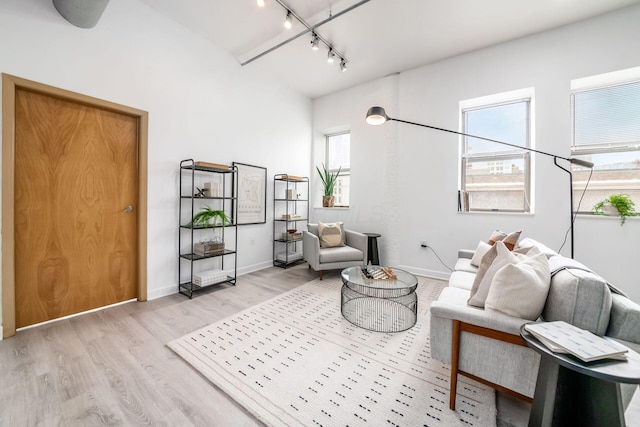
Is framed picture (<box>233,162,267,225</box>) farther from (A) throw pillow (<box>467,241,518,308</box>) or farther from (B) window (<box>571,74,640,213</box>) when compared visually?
(B) window (<box>571,74,640,213</box>)

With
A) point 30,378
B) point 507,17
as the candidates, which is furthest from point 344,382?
point 507,17

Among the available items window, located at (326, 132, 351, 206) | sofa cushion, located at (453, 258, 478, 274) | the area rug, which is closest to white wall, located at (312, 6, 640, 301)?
window, located at (326, 132, 351, 206)

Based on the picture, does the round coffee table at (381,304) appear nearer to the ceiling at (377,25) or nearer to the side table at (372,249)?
the side table at (372,249)

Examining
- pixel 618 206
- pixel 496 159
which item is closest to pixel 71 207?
pixel 496 159

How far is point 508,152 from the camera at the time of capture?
345 cm

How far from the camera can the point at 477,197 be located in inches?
143

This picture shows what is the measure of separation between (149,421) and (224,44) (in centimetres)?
402

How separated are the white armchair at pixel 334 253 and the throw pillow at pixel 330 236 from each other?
0.07 metres

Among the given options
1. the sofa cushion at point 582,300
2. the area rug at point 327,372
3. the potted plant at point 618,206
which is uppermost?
the potted plant at point 618,206

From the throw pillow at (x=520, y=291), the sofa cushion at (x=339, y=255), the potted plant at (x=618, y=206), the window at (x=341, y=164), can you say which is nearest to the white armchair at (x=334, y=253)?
the sofa cushion at (x=339, y=255)

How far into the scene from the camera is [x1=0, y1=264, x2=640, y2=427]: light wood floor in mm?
1311

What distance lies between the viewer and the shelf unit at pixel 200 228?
301 cm

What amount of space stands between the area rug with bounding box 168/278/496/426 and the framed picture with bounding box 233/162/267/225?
1750mm

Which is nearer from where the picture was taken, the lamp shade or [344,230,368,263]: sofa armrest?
the lamp shade
